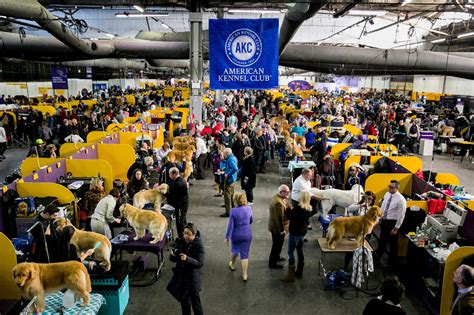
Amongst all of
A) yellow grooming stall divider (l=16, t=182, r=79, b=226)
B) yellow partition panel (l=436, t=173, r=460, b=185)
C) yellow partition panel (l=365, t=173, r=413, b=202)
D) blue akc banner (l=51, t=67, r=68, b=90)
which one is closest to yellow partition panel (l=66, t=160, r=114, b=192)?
yellow grooming stall divider (l=16, t=182, r=79, b=226)

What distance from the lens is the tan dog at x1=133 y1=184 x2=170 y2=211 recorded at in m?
6.67

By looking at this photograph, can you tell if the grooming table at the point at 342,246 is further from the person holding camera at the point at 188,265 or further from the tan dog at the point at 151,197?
the tan dog at the point at 151,197

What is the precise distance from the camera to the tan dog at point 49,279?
380 centimetres

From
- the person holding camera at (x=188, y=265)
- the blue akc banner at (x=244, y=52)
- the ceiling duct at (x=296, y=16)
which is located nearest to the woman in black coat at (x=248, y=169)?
the blue akc banner at (x=244, y=52)

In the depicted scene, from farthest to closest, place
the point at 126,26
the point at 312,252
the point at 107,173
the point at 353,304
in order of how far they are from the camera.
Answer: the point at 126,26
the point at 107,173
the point at 312,252
the point at 353,304

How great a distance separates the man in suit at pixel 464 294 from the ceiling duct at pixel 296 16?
7450mm

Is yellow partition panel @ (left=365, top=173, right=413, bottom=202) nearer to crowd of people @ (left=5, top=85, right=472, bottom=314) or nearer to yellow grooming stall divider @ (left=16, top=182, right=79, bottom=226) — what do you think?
crowd of people @ (left=5, top=85, right=472, bottom=314)

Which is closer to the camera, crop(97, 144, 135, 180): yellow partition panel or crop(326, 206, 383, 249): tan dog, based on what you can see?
crop(326, 206, 383, 249): tan dog

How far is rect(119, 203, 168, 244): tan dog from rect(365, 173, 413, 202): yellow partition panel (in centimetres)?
430

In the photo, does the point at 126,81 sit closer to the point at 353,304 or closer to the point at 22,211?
the point at 22,211

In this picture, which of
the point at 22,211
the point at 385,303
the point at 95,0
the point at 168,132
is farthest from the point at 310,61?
the point at 385,303

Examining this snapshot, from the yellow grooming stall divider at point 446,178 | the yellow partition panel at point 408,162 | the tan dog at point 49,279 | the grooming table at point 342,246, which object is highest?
the yellow partition panel at point 408,162

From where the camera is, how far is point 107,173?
28.0 feet

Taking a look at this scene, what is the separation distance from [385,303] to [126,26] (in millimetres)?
27077
